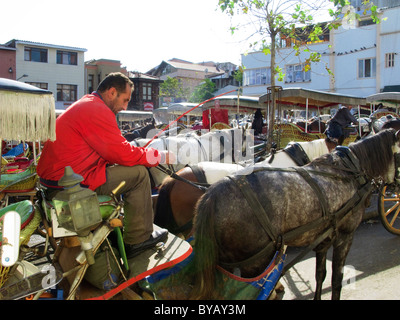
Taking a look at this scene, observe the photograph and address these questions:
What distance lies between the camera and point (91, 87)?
37875 mm

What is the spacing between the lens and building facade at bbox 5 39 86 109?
29.6 metres

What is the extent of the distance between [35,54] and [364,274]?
1337 inches

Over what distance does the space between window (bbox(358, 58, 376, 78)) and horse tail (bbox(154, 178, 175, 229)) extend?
25757mm

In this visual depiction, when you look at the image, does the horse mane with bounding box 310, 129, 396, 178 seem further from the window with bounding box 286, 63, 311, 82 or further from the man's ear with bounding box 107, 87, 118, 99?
the window with bounding box 286, 63, 311, 82

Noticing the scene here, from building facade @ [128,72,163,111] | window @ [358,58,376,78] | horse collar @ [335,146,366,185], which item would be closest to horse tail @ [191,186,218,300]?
horse collar @ [335,146,366,185]

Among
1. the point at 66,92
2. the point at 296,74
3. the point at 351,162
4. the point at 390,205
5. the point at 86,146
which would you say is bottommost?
the point at 390,205

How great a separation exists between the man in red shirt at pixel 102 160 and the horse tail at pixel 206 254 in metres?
0.48

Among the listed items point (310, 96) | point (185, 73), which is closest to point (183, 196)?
point (310, 96)

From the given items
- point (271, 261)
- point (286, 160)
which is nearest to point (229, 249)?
point (271, 261)

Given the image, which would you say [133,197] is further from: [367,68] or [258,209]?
[367,68]

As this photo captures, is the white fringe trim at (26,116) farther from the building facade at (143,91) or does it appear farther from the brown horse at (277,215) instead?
the building facade at (143,91)

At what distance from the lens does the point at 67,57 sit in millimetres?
31875

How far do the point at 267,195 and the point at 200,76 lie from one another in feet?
180

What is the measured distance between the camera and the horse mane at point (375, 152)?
11.0 ft
